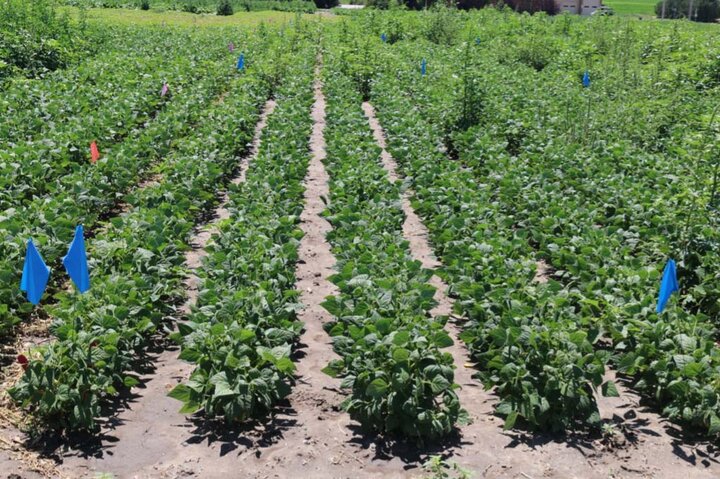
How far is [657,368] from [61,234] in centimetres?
491

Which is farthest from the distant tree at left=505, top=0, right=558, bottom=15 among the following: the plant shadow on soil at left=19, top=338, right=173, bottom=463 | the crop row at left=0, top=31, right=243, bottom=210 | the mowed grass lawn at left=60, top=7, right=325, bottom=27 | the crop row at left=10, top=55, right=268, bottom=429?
the plant shadow on soil at left=19, top=338, right=173, bottom=463

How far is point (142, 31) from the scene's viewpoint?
24516 mm

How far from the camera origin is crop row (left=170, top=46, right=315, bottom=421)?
4672 mm

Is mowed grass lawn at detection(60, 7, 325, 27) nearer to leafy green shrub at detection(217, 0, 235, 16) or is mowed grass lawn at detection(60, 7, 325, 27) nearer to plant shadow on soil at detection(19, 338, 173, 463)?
leafy green shrub at detection(217, 0, 235, 16)

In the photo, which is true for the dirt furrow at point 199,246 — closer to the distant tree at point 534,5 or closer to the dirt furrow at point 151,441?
the dirt furrow at point 151,441

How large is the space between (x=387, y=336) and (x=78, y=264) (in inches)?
82.5

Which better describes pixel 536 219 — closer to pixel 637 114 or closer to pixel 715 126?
pixel 715 126

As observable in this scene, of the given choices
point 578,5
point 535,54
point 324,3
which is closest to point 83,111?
point 535,54

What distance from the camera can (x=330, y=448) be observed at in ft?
15.1

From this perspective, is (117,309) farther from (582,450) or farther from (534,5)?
(534,5)

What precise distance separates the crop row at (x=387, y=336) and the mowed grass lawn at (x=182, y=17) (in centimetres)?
2701

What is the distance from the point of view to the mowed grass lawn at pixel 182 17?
107ft

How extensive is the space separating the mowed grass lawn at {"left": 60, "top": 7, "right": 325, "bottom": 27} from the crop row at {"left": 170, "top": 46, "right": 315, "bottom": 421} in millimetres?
26033

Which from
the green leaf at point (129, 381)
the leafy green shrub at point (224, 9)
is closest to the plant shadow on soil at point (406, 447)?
the green leaf at point (129, 381)
